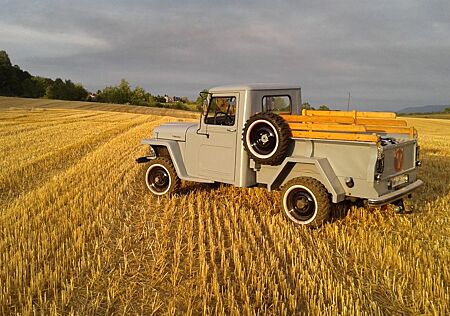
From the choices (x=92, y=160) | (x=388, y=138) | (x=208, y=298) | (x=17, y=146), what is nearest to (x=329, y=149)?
(x=388, y=138)

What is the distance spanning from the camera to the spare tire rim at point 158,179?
810 cm

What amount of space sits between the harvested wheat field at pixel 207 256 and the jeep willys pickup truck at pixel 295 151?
519 mm

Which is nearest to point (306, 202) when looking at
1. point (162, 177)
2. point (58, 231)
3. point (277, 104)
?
point (277, 104)

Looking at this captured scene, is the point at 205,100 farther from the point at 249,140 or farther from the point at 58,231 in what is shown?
the point at 58,231

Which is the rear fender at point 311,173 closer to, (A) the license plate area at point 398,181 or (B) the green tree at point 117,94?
(A) the license plate area at point 398,181

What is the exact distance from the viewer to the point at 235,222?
6.20 metres

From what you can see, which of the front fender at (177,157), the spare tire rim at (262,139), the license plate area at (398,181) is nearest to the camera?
the license plate area at (398,181)

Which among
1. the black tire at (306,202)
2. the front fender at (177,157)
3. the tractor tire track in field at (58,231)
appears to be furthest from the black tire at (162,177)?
the black tire at (306,202)

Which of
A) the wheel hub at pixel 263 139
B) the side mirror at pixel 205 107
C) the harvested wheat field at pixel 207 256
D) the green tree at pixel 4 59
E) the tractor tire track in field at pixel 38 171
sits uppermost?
the green tree at pixel 4 59

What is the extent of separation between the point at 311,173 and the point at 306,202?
18.7 inches

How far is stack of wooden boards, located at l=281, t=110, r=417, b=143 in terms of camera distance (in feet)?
18.6

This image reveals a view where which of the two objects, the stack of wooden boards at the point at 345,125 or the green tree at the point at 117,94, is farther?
the green tree at the point at 117,94

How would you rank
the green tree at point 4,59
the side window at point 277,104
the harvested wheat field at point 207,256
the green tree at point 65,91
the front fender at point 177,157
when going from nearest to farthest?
the harvested wheat field at point 207,256, the side window at point 277,104, the front fender at point 177,157, the green tree at point 4,59, the green tree at point 65,91

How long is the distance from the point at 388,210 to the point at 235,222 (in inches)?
113
